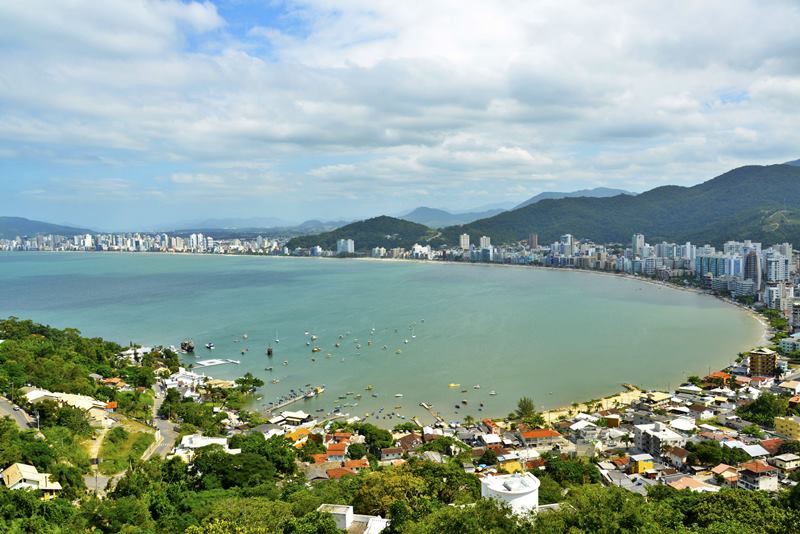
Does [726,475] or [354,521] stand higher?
[354,521]

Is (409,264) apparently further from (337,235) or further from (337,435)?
(337,435)

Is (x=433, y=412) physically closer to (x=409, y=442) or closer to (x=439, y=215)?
(x=409, y=442)

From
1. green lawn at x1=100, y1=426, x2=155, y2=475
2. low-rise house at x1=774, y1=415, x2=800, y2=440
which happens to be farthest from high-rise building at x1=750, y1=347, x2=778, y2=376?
green lawn at x1=100, y1=426, x2=155, y2=475

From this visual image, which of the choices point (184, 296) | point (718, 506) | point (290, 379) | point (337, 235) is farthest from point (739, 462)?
point (337, 235)

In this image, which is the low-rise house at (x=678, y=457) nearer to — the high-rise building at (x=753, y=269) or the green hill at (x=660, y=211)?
the high-rise building at (x=753, y=269)

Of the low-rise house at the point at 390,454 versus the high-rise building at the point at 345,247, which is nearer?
the low-rise house at the point at 390,454

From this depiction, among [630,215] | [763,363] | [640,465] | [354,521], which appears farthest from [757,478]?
[630,215]

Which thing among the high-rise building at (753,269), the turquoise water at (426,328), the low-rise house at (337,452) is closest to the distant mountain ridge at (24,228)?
the turquoise water at (426,328)
